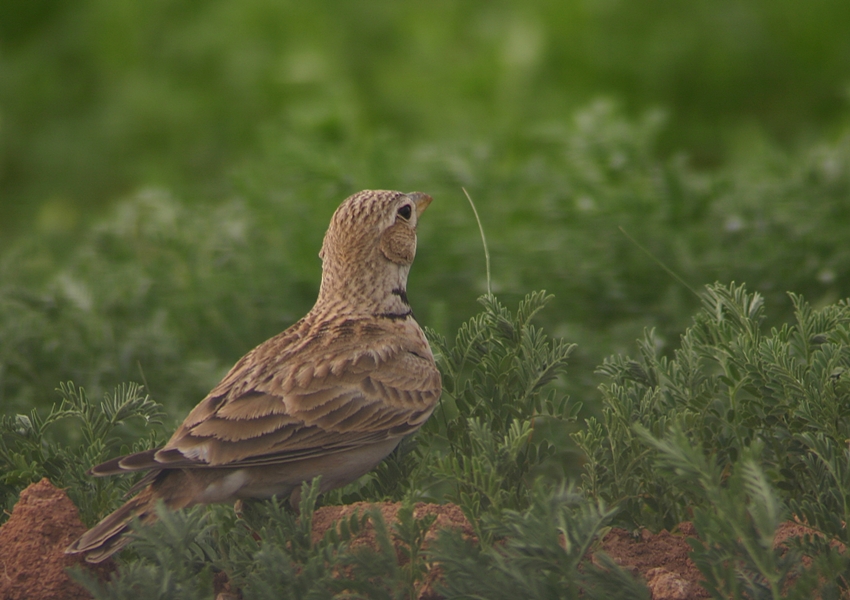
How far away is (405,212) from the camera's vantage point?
4.07 meters

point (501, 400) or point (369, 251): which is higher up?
point (369, 251)

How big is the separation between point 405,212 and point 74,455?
1356 mm

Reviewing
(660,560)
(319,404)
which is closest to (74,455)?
(319,404)

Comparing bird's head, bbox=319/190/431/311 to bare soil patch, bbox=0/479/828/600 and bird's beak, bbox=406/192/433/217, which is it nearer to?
bird's beak, bbox=406/192/433/217

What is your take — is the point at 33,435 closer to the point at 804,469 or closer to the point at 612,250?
the point at 804,469

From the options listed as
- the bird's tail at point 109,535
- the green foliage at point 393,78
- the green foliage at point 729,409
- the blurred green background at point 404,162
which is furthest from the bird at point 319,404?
the green foliage at point 393,78

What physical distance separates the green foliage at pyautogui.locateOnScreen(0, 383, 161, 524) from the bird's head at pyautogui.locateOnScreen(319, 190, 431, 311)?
0.81 metres

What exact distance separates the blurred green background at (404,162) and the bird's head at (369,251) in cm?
130

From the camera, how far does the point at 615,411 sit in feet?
10.3

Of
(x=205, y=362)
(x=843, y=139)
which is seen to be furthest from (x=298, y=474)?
(x=843, y=139)

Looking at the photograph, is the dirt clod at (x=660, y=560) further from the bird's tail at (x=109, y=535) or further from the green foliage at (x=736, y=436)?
the bird's tail at (x=109, y=535)

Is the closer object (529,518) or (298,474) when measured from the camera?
(529,518)

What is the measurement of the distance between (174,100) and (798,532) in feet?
24.2

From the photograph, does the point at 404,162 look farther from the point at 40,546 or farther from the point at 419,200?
the point at 40,546
